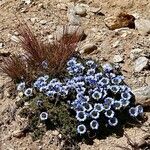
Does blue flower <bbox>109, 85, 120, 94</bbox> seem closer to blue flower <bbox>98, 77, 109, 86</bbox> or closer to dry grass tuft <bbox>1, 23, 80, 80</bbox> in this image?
blue flower <bbox>98, 77, 109, 86</bbox>

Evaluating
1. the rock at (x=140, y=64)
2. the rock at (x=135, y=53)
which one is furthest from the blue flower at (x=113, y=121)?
the rock at (x=135, y=53)

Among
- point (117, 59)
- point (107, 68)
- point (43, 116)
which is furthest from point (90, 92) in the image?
point (117, 59)

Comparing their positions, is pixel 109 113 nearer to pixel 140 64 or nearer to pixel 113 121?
pixel 113 121

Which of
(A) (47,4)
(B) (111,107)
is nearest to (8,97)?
(B) (111,107)

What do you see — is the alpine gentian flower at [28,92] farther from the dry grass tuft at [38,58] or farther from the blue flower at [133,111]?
the blue flower at [133,111]

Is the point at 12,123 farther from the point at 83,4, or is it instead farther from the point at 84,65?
the point at 83,4
